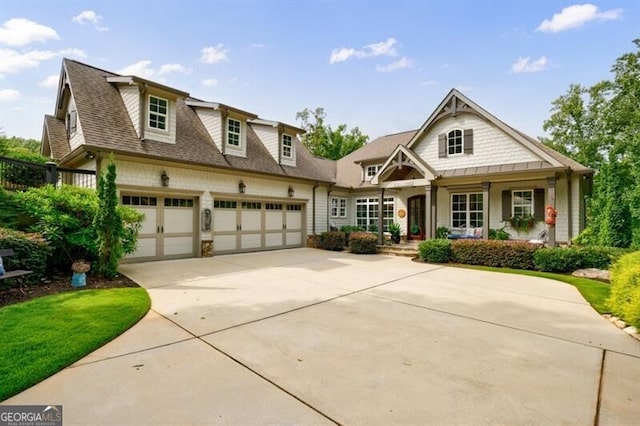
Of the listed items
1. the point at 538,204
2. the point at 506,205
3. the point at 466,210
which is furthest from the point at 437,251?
the point at 538,204

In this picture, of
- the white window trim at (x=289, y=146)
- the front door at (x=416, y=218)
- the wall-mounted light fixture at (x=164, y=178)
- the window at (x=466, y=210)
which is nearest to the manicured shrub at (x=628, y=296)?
the window at (x=466, y=210)

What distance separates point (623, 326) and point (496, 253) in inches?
220

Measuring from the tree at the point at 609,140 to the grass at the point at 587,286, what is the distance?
2.34m

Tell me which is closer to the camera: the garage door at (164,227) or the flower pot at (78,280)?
the flower pot at (78,280)

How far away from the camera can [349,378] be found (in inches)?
112

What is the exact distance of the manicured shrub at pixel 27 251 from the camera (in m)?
5.67

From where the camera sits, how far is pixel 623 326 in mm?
4488

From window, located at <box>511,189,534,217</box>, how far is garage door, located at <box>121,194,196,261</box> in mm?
12965

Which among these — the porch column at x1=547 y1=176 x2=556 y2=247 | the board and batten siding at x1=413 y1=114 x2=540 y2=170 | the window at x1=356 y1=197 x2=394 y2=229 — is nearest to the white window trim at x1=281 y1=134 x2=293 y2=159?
the window at x1=356 y1=197 x2=394 y2=229

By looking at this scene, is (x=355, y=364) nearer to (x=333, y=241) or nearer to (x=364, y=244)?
(x=364, y=244)

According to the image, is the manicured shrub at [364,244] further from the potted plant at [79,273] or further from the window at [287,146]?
the potted plant at [79,273]

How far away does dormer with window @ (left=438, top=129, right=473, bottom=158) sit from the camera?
1293cm

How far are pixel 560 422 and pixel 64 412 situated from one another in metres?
3.81

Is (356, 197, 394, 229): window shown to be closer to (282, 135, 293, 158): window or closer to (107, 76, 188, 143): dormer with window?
(282, 135, 293, 158): window
